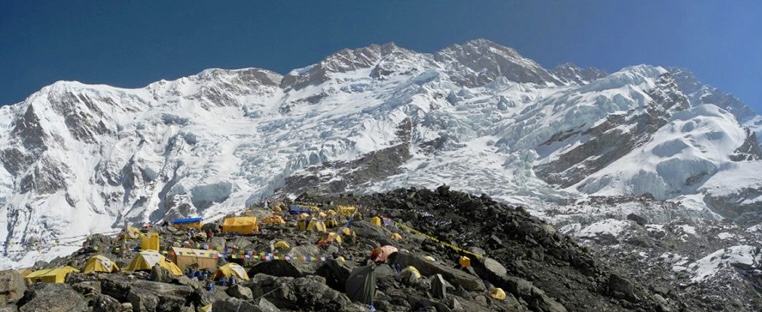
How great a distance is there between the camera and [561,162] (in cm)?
15112

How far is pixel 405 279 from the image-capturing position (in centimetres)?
2073

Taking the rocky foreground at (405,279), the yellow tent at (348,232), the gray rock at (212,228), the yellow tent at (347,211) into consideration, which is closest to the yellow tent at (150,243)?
the rocky foreground at (405,279)

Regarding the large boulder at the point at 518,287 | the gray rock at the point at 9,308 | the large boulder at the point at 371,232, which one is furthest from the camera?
the large boulder at the point at 371,232

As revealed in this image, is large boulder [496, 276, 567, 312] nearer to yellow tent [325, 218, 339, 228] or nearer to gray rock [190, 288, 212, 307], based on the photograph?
yellow tent [325, 218, 339, 228]

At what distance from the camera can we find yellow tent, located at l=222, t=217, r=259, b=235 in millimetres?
31062

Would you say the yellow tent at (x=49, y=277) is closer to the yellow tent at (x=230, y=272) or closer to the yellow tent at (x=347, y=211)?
the yellow tent at (x=230, y=272)

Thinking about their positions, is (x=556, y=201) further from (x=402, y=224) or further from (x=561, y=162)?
(x=402, y=224)

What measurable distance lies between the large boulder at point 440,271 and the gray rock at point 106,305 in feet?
37.4

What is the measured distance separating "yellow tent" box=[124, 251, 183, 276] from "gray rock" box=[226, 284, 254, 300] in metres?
3.80

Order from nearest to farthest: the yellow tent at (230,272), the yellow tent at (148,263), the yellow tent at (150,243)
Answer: the yellow tent at (230,272), the yellow tent at (148,263), the yellow tent at (150,243)

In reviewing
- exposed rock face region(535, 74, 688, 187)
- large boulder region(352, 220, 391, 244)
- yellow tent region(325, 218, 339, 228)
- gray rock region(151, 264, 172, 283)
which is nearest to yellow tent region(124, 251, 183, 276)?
gray rock region(151, 264, 172, 283)

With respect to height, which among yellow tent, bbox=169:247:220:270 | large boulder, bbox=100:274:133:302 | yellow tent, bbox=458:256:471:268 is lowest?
large boulder, bbox=100:274:133:302

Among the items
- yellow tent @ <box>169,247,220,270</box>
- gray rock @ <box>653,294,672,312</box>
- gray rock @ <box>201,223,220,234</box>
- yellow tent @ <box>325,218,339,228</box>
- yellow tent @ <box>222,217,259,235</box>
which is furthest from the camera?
yellow tent @ <box>325,218,339,228</box>

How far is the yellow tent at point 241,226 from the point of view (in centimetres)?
3106
